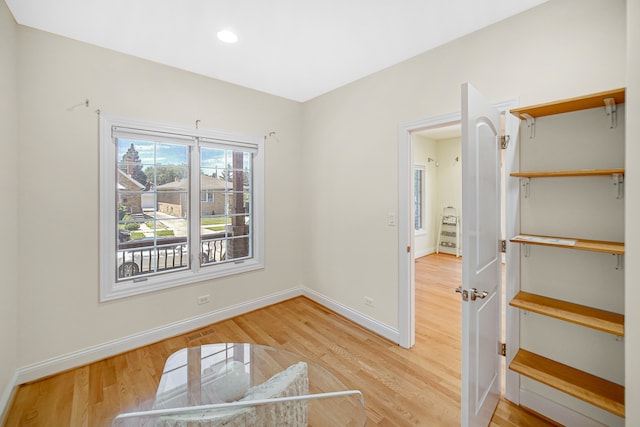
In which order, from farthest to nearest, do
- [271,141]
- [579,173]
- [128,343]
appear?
[271,141] < [128,343] < [579,173]

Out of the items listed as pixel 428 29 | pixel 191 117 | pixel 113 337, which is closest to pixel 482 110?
pixel 428 29

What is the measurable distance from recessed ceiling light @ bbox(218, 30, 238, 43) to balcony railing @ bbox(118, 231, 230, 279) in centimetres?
197

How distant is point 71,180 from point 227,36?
1.76 meters

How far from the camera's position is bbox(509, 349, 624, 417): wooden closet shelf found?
4.63 feet

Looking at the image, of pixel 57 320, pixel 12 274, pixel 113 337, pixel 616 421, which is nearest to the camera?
pixel 616 421

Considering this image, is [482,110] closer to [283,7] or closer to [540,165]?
[540,165]

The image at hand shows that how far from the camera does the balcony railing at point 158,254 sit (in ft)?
8.63

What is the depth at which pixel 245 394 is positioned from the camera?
1.55 metres

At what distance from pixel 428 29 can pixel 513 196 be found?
141 centimetres

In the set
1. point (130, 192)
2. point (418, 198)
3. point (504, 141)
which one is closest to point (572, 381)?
point (504, 141)

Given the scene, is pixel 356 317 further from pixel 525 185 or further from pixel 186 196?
pixel 186 196

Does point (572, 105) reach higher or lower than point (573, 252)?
higher

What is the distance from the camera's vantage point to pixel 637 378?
118 centimetres

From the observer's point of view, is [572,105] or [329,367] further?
[329,367]
